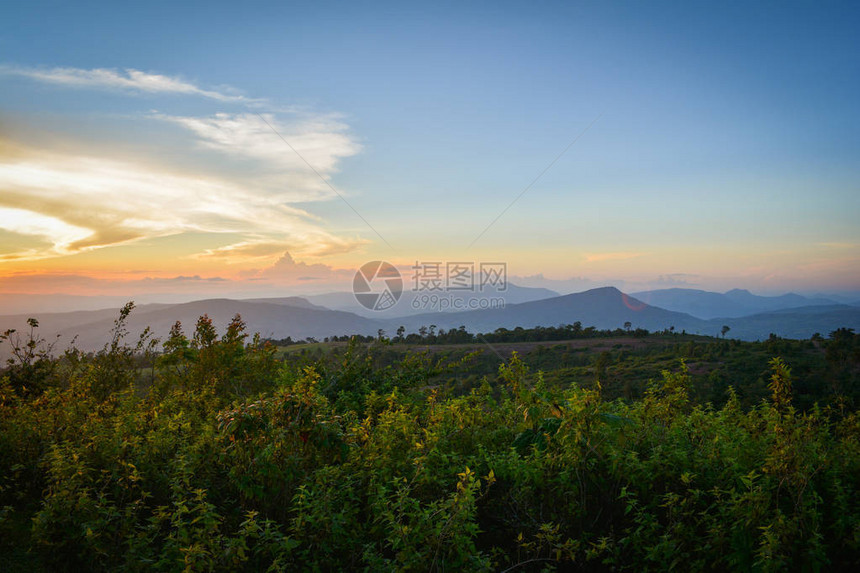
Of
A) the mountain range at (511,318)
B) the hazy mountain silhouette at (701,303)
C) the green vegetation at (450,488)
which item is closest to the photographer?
the green vegetation at (450,488)

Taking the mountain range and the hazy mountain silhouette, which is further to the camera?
the hazy mountain silhouette

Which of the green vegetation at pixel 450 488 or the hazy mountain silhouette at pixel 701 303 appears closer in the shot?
the green vegetation at pixel 450 488

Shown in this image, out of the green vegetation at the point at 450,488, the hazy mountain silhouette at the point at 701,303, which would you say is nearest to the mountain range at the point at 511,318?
the green vegetation at the point at 450,488

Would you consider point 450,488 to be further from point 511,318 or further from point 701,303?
point 701,303

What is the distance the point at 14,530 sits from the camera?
4.57 metres

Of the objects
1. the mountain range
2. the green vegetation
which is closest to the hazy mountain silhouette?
the mountain range

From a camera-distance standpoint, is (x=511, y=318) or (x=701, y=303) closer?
(x=511, y=318)

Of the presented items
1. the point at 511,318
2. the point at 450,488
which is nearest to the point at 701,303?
the point at 511,318

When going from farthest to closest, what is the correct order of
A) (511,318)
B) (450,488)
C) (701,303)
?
1. (701,303)
2. (511,318)
3. (450,488)

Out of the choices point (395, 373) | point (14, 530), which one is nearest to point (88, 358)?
point (14, 530)

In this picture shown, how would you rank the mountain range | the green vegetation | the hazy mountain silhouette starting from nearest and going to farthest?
the green vegetation
the mountain range
the hazy mountain silhouette

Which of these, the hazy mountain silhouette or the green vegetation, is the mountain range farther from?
the hazy mountain silhouette

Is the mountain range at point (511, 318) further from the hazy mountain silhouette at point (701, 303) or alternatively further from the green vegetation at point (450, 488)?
the hazy mountain silhouette at point (701, 303)

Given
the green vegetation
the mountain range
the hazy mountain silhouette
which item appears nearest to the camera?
the green vegetation
